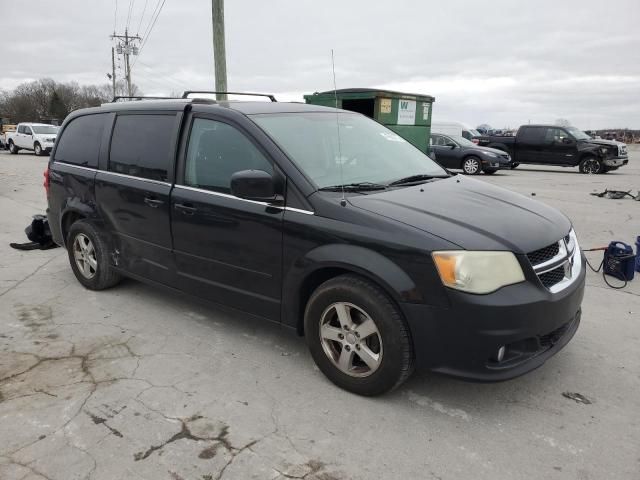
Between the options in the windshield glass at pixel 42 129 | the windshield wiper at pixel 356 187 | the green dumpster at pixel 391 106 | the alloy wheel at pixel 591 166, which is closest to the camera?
the windshield wiper at pixel 356 187

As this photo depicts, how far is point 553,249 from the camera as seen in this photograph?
117 inches

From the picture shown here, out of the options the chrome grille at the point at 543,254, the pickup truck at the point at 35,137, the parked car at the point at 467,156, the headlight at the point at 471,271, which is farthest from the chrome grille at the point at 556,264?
the pickup truck at the point at 35,137

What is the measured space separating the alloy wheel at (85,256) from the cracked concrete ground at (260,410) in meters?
0.59

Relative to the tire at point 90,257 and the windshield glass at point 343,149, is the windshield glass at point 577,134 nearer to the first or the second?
the windshield glass at point 343,149

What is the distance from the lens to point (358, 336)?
2953mm

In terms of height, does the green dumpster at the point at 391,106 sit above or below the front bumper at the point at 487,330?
above

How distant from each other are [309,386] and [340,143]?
174cm

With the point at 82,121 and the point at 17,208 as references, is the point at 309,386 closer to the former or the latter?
the point at 82,121

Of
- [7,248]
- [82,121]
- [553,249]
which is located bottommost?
[7,248]

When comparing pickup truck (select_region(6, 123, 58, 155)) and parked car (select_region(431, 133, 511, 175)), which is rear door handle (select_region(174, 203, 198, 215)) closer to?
parked car (select_region(431, 133, 511, 175))

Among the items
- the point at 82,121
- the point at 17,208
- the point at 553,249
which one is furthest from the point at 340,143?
the point at 17,208

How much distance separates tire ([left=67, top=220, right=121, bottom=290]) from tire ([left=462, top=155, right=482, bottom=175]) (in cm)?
1494

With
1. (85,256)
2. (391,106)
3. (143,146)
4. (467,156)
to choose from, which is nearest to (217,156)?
(143,146)

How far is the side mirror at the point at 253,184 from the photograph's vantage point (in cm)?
304
